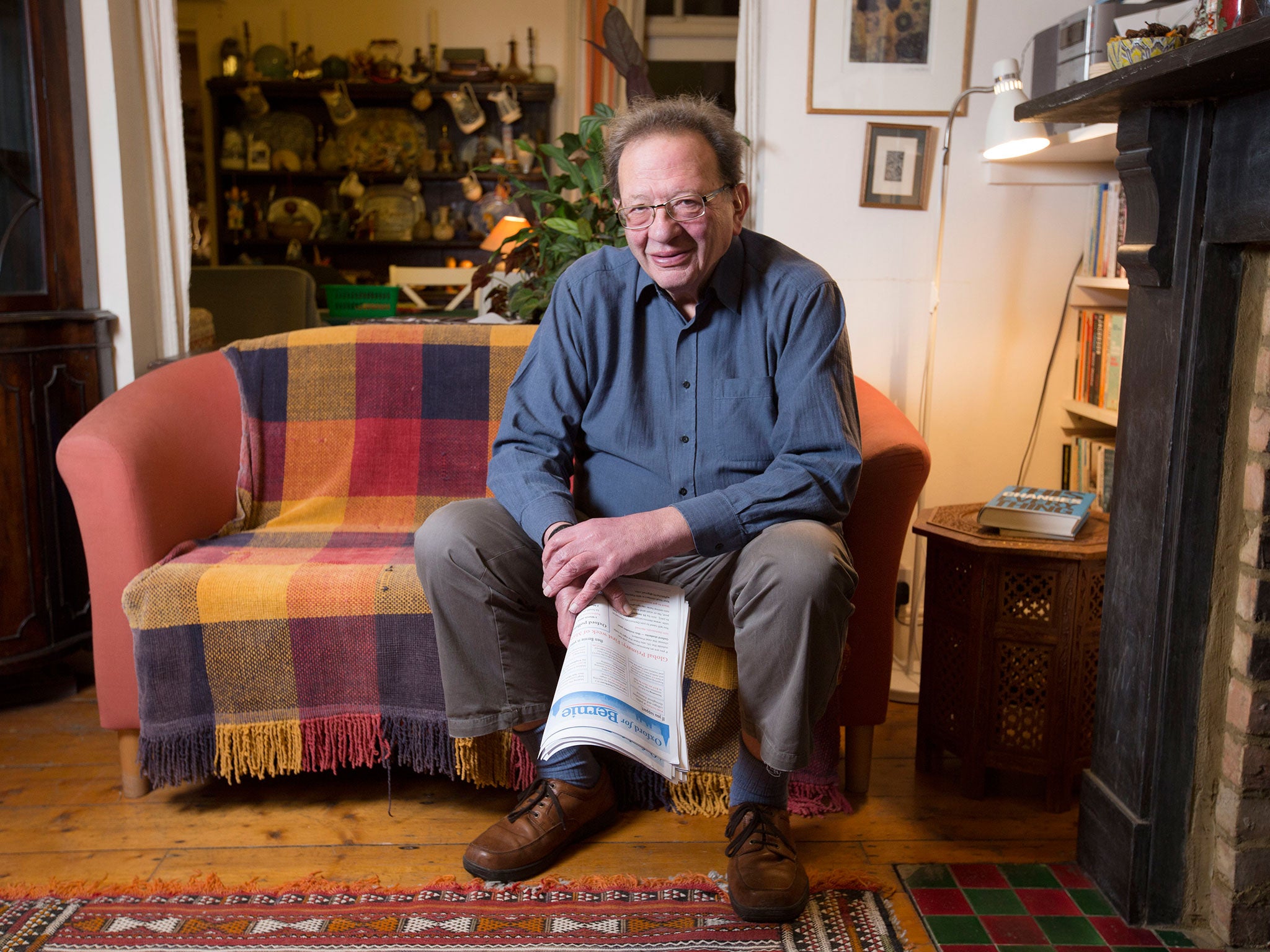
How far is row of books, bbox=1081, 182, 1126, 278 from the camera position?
90.8 inches

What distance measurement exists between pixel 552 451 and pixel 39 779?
1158 millimetres

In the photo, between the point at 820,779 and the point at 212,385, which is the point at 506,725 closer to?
the point at 820,779

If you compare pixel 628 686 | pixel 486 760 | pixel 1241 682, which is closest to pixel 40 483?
pixel 486 760

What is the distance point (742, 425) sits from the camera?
163 centimetres

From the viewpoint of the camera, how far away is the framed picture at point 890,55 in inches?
94.6

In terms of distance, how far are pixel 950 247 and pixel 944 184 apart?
1.00 ft

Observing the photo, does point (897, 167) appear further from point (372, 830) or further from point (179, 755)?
point (179, 755)

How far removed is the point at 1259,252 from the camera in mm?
1340

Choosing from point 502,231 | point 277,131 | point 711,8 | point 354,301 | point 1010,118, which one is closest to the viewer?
point 1010,118

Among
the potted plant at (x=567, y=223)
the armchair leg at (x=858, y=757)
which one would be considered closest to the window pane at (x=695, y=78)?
the potted plant at (x=567, y=223)

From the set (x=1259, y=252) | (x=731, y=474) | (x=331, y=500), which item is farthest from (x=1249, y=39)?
(x=331, y=500)

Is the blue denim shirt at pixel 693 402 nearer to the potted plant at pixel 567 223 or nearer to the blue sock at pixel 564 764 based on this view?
the blue sock at pixel 564 764

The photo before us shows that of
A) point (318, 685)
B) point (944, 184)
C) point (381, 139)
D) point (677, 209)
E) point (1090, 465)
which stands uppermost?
point (381, 139)

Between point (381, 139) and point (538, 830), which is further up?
point (381, 139)
